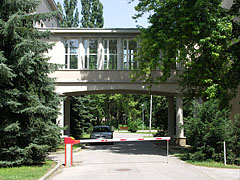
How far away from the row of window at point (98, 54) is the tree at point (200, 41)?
6545mm

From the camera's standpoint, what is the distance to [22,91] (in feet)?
44.1

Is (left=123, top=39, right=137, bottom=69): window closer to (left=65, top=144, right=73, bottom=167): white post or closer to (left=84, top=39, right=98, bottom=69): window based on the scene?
(left=84, top=39, right=98, bottom=69): window

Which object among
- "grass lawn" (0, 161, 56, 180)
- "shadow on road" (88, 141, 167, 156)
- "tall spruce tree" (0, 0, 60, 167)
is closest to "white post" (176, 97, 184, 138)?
"shadow on road" (88, 141, 167, 156)

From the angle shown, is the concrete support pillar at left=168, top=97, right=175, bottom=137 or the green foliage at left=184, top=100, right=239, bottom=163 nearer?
the green foliage at left=184, top=100, right=239, bottom=163

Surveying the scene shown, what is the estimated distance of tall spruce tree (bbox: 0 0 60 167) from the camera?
1277cm

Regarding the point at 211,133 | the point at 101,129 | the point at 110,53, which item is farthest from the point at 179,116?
the point at 211,133

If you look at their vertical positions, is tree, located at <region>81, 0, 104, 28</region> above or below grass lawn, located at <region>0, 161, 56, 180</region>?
above

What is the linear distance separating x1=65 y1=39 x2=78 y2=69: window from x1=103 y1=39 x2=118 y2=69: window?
227 centimetres

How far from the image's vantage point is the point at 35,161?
536 inches

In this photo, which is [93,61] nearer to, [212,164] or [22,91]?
[22,91]

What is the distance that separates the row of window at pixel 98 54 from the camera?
2583cm

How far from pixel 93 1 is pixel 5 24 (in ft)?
169

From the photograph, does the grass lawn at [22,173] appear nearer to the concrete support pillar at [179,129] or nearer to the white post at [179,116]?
the concrete support pillar at [179,129]

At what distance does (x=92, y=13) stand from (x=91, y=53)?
37.1m
